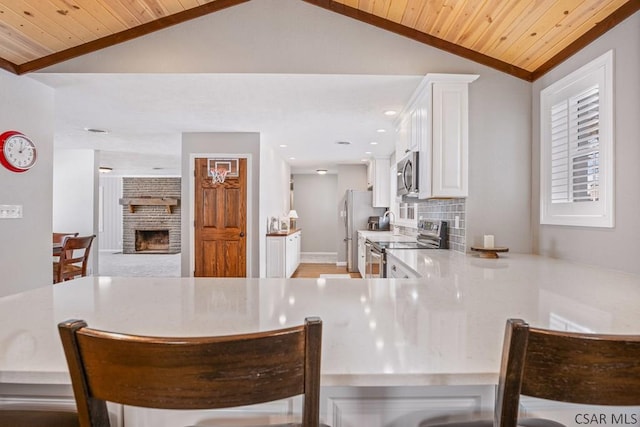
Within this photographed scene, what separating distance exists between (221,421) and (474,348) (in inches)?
26.3

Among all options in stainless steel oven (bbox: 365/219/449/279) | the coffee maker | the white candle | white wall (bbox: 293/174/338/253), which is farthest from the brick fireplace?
the white candle

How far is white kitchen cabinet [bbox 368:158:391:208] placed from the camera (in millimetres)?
6562

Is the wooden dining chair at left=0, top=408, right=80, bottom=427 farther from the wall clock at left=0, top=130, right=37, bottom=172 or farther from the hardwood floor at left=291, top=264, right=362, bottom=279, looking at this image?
the hardwood floor at left=291, top=264, right=362, bottom=279

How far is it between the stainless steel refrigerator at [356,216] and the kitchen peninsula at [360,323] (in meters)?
5.23

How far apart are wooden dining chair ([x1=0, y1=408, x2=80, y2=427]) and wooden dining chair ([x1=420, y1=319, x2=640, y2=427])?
98 centimetres

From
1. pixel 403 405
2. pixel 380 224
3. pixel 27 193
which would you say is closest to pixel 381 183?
pixel 380 224

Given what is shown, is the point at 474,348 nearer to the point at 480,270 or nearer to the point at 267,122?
the point at 480,270

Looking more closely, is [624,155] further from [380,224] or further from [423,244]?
[380,224]

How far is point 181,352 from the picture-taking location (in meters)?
0.55

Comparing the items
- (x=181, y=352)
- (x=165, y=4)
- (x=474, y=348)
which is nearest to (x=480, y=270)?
(x=474, y=348)

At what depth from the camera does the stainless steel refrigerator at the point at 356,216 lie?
6870 millimetres

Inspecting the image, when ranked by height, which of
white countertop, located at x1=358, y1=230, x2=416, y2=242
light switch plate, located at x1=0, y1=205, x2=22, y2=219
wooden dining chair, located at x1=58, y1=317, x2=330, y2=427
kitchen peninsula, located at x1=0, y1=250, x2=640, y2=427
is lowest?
kitchen peninsula, located at x1=0, y1=250, x2=640, y2=427

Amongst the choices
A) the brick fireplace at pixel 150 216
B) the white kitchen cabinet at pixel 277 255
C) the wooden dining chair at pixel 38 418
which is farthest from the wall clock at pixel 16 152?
the brick fireplace at pixel 150 216

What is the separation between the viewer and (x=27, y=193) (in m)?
3.05
